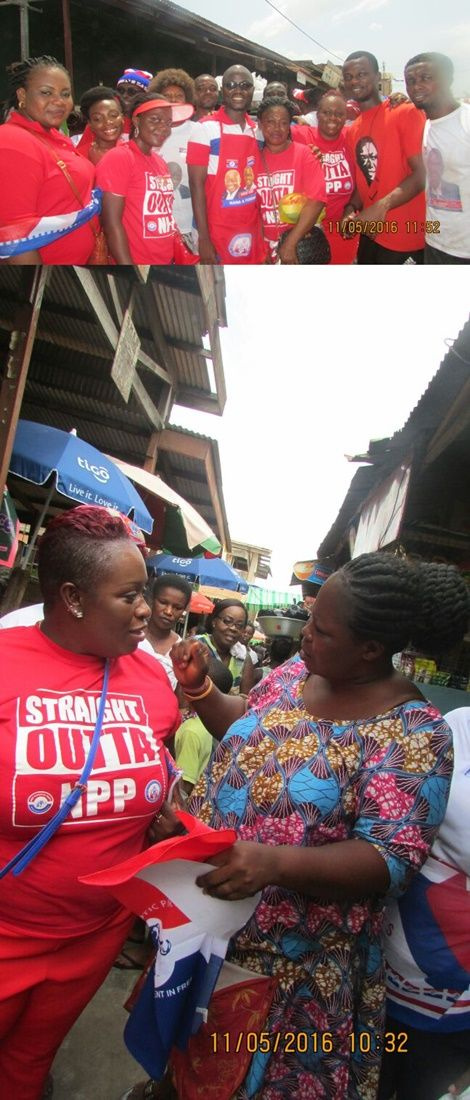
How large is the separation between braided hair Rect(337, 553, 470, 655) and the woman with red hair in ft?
1.51

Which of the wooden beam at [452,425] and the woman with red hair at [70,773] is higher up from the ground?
the wooden beam at [452,425]

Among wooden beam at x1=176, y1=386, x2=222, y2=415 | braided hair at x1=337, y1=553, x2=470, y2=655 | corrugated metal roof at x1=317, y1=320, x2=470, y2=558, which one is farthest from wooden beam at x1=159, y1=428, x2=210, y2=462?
braided hair at x1=337, y1=553, x2=470, y2=655

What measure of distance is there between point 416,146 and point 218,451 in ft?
10.6

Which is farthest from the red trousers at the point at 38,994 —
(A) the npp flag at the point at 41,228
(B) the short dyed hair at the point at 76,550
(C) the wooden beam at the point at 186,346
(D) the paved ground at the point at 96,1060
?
(C) the wooden beam at the point at 186,346

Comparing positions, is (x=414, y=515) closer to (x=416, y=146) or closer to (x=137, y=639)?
(x=416, y=146)

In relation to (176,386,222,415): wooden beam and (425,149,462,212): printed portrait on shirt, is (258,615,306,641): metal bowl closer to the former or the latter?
(176,386,222,415): wooden beam

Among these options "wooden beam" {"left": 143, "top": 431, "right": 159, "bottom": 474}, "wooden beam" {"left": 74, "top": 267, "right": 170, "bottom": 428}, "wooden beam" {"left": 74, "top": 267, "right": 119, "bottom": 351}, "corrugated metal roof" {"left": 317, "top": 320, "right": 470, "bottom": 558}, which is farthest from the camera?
"wooden beam" {"left": 143, "top": 431, "right": 159, "bottom": 474}

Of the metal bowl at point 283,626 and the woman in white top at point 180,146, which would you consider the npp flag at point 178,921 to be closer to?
the woman in white top at point 180,146

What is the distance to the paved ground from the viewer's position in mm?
1604

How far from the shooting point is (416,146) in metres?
2.12

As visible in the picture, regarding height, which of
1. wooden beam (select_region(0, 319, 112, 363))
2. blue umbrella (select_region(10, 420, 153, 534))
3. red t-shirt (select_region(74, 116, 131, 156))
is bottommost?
blue umbrella (select_region(10, 420, 153, 534))

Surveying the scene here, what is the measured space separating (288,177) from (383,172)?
343mm

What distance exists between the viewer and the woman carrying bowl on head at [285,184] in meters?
2.22

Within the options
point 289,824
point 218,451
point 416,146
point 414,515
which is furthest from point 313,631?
point 218,451
